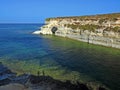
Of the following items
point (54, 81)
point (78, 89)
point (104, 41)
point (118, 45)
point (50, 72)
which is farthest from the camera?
point (104, 41)

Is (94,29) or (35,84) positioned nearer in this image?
(35,84)

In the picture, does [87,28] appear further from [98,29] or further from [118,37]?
[118,37]

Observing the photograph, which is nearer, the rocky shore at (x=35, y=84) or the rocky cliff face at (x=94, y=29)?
the rocky shore at (x=35, y=84)

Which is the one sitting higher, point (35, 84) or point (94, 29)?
point (94, 29)

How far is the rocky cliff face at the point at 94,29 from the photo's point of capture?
198ft

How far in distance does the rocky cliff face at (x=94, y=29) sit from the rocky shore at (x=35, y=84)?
1237 inches

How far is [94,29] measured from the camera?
69250mm

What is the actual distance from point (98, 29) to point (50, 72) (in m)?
37.4

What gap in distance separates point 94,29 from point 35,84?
148ft

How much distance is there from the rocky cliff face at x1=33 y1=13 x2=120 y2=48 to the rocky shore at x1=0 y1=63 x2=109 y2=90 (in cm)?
3141

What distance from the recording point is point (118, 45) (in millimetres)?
56438

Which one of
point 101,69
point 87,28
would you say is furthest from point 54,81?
point 87,28

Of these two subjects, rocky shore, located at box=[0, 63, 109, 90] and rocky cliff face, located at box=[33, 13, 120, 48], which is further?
rocky cliff face, located at box=[33, 13, 120, 48]

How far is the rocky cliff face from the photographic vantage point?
→ 2381 inches
